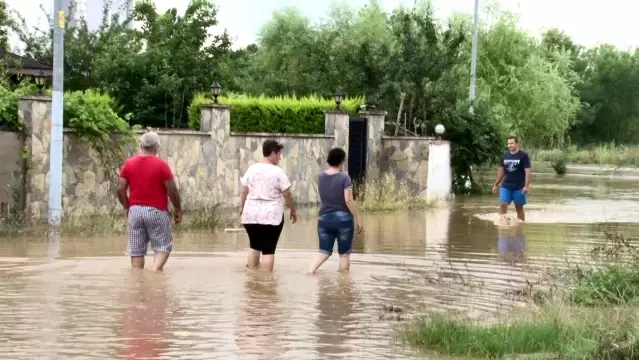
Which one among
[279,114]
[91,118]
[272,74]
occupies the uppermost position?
[272,74]

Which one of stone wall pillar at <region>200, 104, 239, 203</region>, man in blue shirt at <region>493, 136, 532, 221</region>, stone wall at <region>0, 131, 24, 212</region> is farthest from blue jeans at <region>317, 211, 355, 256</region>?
stone wall pillar at <region>200, 104, 239, 203</region>

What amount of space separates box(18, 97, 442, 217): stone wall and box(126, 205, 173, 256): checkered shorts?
631 centimetres

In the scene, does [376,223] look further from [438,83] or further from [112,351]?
[112,351]

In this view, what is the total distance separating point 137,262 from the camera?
13.1 m

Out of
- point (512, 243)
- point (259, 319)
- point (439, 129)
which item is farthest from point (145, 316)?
point (439, 129)

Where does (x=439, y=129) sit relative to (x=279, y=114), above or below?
below

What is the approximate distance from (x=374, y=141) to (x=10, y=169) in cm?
1091

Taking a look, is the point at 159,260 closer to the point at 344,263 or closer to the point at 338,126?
the point at 344,263

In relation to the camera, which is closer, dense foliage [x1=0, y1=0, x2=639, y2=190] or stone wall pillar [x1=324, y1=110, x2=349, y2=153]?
stone wall pillar [x1=324, y1=110, x2=349, y2=153]

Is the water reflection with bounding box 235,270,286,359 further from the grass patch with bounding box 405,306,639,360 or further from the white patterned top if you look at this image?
the grass patch with bounding box 405,306,639,360

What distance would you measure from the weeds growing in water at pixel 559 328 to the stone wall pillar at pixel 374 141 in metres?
16.3

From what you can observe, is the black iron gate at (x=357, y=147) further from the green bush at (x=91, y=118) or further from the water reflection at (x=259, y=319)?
the water reflection at (x=259, y=319)

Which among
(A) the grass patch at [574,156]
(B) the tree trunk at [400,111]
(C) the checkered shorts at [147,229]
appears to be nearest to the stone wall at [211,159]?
(B) the tree trunk at [400,111]

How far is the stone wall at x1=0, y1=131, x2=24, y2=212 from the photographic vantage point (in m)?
18.6
